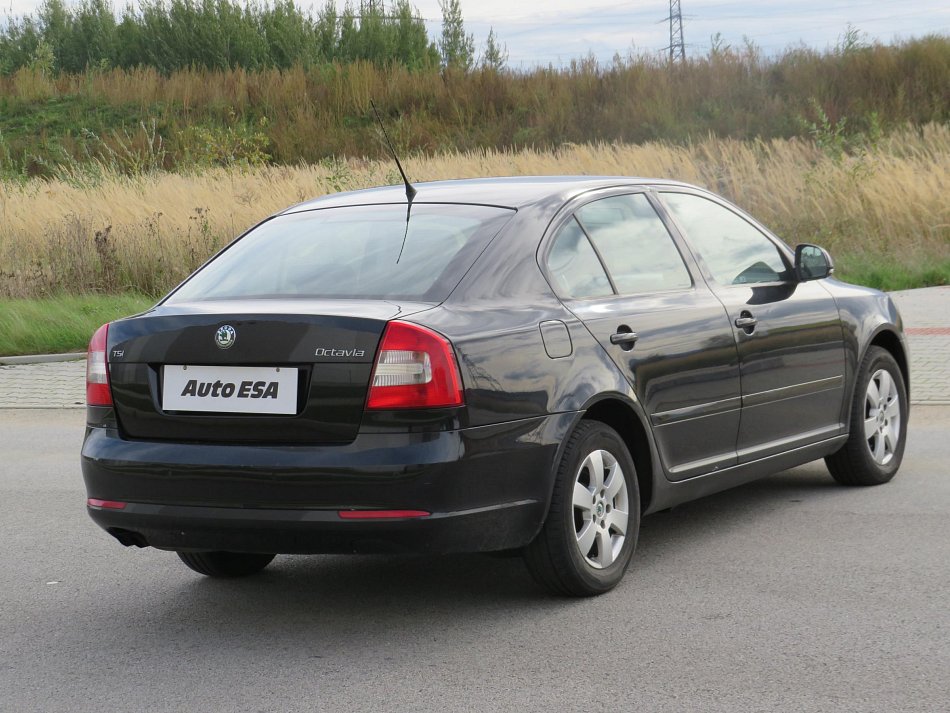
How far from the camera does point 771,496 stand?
7.29m

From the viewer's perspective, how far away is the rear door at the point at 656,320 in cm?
548

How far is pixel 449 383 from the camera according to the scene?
466 cm

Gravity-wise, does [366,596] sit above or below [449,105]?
above

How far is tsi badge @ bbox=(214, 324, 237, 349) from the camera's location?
4816 mm

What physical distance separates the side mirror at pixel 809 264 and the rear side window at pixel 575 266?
147cm

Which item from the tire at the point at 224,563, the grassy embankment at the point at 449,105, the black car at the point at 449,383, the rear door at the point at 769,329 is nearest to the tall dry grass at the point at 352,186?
the grassy embankment at the point at 449,105

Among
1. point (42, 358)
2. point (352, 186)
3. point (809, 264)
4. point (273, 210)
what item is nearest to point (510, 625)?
point (809, 264)

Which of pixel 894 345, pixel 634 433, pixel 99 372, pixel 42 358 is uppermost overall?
pixel 99 372

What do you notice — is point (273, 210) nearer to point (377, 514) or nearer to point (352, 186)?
point (352, 186)

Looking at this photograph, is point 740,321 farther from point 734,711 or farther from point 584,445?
point 734,711

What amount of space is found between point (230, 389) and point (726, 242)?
108 inches

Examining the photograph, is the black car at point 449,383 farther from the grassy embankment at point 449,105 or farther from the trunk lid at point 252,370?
the grassy embankment at point 449,105

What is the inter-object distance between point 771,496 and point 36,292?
1195 centimetres

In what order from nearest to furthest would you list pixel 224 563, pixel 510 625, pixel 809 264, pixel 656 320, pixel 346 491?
1. pixel 346 491
2. pixel 510 625
3. pixel 656 320
4. pixel 224 563
5. pixel 809 264
